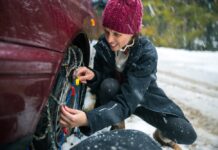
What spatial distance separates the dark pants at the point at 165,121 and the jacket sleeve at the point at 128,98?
0.28 metres

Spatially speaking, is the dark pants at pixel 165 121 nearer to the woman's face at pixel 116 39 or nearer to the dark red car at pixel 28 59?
the woman's face at pixel 116 39

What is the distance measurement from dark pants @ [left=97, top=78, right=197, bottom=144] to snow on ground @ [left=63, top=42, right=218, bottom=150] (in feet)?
1.14

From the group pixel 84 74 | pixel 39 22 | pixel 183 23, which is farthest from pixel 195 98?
pixel 183 23

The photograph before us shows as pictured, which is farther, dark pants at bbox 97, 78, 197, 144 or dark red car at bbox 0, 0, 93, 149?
dark pants at bbox 97, 78, 197, 144

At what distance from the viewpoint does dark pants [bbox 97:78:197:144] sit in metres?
2.35

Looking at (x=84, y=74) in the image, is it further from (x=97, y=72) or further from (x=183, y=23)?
(x=183, y=23)

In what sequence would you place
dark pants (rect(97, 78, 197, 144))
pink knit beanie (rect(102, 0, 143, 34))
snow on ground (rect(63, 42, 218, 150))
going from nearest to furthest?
pink knit beanie (rect(102, 0, 143, 34)) → dark pants (rect(97, 78, 197, 144)) → snow on ground (rect(63, 42, 218, 150))

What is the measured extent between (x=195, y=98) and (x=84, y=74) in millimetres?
2667

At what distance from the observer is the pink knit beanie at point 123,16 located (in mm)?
1988

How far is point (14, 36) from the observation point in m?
1.13

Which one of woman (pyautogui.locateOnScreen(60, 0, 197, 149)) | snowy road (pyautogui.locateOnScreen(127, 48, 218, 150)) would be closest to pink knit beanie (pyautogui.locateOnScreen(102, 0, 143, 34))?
woman (pyautogui.locateOnScreen(60, 0, 197, 149))

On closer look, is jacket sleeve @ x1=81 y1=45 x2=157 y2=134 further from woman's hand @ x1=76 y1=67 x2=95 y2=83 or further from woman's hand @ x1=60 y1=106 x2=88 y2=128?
woman's hand @ x1=76 y1=67 x2=95 y2=83

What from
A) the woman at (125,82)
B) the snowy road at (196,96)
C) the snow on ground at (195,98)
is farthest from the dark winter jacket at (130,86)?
the snowy road at (196,96)

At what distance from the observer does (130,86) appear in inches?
79.1
